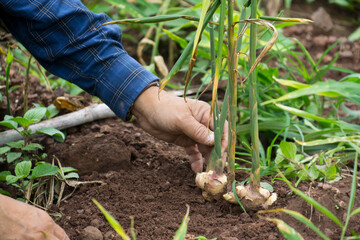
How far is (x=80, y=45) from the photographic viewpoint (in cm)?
150

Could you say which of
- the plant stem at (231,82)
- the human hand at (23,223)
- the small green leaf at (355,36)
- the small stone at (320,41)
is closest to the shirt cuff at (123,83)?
the plant stem at (231,82)

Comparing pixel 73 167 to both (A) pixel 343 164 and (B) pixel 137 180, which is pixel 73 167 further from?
(A) pixel 343 164

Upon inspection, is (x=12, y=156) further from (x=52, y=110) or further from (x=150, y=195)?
(x=150, y=195)

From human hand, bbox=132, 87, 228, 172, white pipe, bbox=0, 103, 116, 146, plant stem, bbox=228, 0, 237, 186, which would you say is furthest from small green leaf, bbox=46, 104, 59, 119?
plant stem, bbox=228, 0, 237, 186

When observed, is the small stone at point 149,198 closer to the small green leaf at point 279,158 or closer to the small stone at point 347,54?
the small green leaf at point 279,158

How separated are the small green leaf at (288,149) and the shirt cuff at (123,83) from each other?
0.47 meters

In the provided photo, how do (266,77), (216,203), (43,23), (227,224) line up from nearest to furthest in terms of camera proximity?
(227,224) < (216,203) < (43,23) < (266,77)

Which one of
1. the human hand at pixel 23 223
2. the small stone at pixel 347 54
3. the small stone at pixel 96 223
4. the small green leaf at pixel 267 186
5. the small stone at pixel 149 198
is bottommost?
the small stone at pixel 96 223

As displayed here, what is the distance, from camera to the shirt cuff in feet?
4.82

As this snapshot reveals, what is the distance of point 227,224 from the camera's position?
3.97ft

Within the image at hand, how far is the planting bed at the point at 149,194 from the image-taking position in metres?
1.19

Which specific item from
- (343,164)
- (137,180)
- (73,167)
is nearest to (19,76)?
(73,167)

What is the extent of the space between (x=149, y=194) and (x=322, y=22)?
2246 millimetres

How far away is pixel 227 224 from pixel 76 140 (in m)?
0.72
